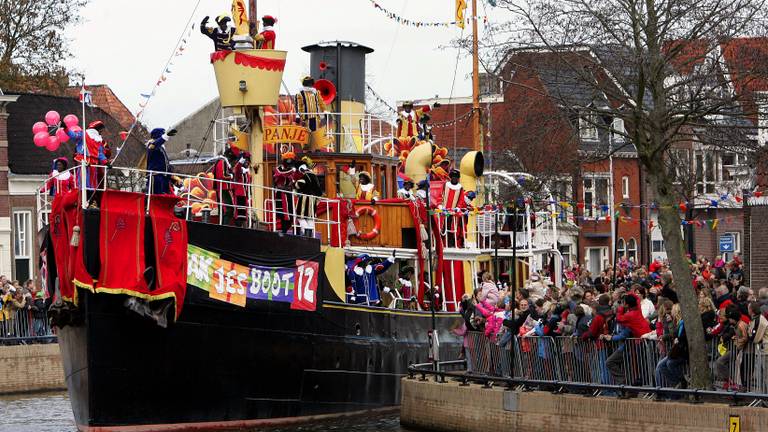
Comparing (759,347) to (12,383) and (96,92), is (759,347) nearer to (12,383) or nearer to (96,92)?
(12,383)

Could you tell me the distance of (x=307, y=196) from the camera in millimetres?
25312

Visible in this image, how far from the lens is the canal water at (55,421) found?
963 inches

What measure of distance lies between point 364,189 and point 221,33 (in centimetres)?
442

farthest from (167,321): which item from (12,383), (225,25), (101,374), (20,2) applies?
(20,2)

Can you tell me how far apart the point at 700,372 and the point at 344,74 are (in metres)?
13.0

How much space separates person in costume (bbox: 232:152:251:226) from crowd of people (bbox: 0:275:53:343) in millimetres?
9795

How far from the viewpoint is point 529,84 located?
20.8m

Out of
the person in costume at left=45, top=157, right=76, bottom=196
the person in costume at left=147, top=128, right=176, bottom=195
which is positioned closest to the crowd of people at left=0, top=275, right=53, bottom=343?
the person in costume at left=45, top=157, right=76, bottom=196

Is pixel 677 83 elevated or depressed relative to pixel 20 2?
depressed

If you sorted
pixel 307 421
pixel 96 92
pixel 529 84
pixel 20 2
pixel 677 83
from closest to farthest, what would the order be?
pixel 677 83, pixel 529 84, pixel 307 421, pixel 20 2, pixel 96 92

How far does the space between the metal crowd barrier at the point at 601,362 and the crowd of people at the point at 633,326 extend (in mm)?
14

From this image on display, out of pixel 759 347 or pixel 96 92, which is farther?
pixel 96 92

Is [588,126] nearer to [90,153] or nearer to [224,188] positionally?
[224,188]

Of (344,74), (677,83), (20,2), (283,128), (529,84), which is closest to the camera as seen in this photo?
(677,83)
